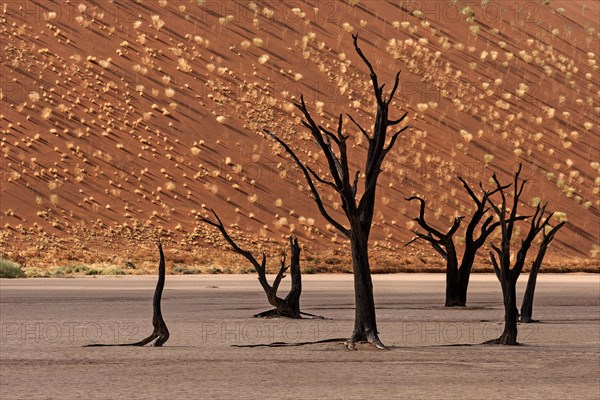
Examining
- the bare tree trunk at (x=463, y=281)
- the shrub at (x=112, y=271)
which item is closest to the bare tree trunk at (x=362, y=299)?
the bare tree trunk at (x=463, y=281)

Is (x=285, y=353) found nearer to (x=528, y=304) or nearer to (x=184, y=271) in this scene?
(x=528, y=304)

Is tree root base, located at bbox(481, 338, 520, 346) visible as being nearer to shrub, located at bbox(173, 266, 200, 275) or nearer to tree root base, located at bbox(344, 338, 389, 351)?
tree root base, located at bbox(344, 338, 389, 351)

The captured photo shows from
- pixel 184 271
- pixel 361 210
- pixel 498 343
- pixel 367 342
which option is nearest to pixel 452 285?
pixel 498 343

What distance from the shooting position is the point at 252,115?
7538 cm

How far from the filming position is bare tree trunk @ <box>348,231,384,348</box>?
19.2 meters

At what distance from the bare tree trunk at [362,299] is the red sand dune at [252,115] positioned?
45075 mm

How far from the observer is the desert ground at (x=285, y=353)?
536 inches

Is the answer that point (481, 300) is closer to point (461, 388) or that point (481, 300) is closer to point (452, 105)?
point (461, 388)

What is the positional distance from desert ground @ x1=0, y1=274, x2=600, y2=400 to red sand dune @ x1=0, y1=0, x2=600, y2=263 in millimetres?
34096

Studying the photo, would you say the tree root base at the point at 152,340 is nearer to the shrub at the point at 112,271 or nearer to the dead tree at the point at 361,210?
the dead tree at the point at 361,210

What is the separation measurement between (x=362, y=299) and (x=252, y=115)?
56190 millimetres

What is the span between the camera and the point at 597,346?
19.5 meters

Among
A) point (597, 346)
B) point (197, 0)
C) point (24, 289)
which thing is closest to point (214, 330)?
point (597, 346)

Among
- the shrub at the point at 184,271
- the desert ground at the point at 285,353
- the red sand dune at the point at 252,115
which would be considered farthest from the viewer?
the red sand dune at the point at 252,115
